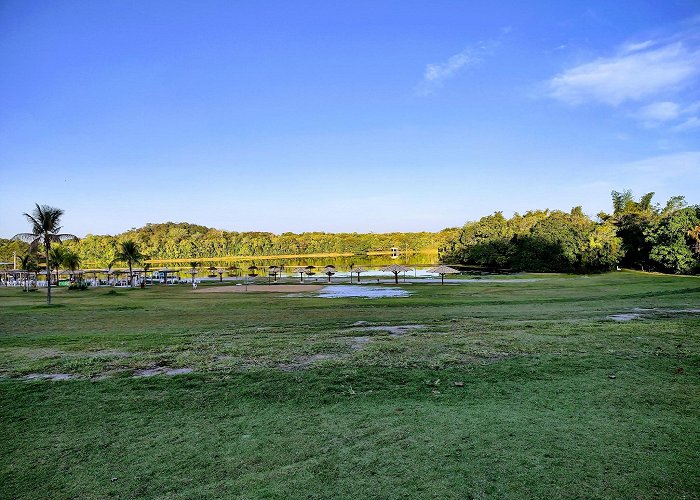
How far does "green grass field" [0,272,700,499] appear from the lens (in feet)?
16.7

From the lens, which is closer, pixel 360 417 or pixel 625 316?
pixel 360 417

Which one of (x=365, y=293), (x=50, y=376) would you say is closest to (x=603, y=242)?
(x=365, y=293)

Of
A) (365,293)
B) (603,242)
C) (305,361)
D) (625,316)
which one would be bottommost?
(365,293)

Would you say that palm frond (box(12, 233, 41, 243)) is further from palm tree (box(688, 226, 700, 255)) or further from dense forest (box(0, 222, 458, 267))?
dense forest (box(0, 222, 458, 267))

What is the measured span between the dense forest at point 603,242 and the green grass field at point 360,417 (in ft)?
154

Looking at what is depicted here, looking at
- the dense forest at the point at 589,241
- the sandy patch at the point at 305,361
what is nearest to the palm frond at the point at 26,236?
the sandy patch at the point at 305,361

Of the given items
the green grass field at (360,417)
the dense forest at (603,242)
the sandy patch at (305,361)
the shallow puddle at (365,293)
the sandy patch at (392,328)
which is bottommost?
the shallow puddle at (365,293)

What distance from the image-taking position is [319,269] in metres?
104

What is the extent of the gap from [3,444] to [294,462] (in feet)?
13.7

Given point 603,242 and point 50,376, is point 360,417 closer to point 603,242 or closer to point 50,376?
point 50,376

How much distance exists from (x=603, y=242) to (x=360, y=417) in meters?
62.1

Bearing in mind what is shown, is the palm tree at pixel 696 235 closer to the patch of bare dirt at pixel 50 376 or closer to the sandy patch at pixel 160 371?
the sandy patch at pixel 160 371

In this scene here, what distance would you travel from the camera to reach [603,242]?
5959 cm

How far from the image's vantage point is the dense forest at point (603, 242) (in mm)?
52906
